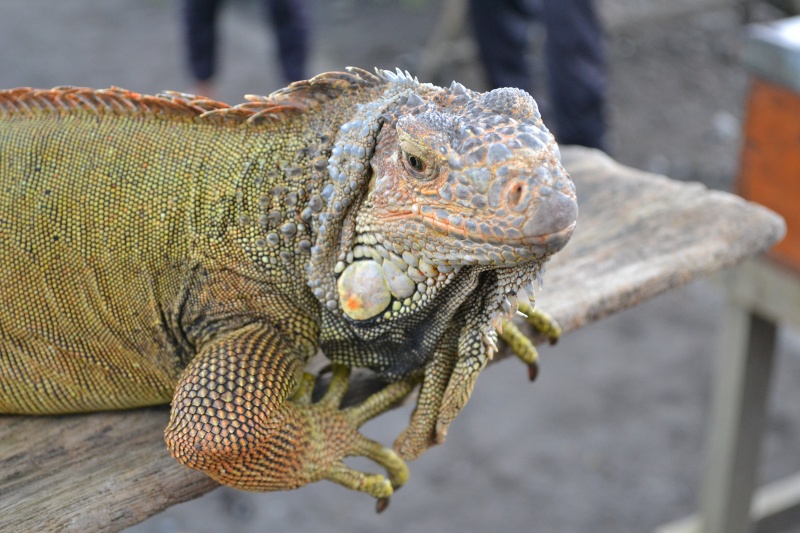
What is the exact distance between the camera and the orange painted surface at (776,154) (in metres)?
3.64

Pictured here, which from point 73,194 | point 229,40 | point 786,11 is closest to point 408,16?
point 229,40

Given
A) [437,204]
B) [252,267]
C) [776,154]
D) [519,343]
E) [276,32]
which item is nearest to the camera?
[437,204]

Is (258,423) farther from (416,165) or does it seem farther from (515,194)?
(515,194)

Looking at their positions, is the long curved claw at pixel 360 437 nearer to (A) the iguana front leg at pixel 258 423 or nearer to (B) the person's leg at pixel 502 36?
(A) the iguana front leg at pixel 258 423

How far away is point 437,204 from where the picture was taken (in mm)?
1774

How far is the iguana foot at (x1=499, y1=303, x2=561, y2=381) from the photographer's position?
96.0 inches

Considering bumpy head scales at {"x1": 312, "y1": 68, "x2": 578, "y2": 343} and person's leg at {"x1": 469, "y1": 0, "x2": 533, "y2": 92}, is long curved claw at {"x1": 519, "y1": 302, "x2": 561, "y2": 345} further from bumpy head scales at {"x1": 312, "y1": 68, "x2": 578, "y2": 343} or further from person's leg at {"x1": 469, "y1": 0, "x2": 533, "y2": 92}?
person's leg at {"x1": 469, "y1": 0, "x2": 533, "y2": 92}

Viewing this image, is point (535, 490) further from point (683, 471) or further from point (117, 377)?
point (117, 377)

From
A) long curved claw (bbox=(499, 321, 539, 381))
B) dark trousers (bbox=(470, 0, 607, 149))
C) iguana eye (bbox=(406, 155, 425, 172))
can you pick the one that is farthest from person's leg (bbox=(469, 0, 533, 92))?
iguana eye (bbox=(406, 155, 425, 172))

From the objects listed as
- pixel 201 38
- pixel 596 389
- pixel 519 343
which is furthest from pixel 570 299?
pixel 201 38

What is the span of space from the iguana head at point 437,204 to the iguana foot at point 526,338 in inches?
15.5

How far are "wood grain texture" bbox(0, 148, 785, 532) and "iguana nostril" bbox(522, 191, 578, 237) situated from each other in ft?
3.30

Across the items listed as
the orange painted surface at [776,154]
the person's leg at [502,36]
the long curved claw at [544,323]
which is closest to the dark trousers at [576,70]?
the person's leg at [502,36]

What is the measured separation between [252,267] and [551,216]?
828 millimetres
